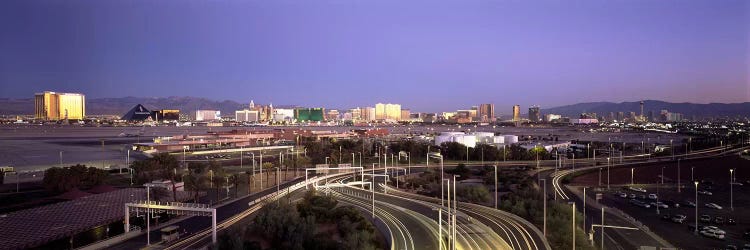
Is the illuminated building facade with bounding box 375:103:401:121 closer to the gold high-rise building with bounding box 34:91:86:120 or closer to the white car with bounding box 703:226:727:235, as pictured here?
the gold high-rise building with bounding box 34:91:86:120

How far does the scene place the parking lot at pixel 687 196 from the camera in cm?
1598

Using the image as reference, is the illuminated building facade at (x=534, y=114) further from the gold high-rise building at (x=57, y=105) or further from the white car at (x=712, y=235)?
the white car at (x=712, y=235)

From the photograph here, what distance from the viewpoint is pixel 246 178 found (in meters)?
25.2

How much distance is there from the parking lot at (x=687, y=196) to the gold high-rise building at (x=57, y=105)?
111 metres

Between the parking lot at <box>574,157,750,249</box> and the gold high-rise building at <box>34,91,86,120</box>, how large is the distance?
363ft

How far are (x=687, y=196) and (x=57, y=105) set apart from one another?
11735 centimetres

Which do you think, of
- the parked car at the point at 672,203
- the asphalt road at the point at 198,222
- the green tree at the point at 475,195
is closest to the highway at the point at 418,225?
the green tree at the point at 475,195

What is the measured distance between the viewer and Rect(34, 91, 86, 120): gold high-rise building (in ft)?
355

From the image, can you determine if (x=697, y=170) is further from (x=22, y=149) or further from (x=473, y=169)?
(x=22, y=149)

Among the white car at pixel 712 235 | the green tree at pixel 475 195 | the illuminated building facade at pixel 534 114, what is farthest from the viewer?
the illuminated building facade at pixel 534 114

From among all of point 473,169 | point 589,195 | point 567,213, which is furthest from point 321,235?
point 473,169

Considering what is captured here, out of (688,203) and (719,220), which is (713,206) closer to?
(688,203)

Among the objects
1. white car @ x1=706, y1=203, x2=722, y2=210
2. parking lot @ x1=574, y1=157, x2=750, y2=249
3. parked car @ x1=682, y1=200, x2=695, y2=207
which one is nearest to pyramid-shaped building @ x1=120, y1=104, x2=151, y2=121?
parking lot @ x1=574, y1=157, x2=750, y2=249

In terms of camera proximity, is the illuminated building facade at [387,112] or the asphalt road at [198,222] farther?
the illuminated building facade at [387,112]
